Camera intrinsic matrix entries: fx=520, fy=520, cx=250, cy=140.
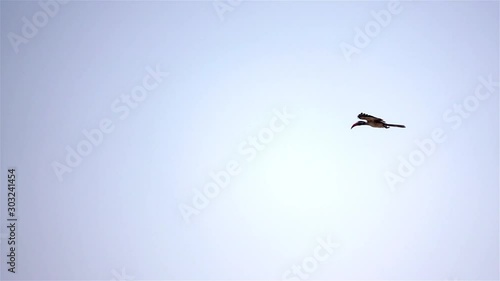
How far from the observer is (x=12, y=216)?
3728 cm

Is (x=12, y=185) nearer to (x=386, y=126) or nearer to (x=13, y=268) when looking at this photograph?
(x=13, y=268)

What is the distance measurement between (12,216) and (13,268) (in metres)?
4.00

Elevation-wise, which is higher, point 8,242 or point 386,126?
point 8,242

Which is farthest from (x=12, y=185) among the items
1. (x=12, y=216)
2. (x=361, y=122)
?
(x=361, y=122)

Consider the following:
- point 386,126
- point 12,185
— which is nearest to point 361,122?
point 386,126

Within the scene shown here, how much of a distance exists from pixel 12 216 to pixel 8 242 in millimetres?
1880

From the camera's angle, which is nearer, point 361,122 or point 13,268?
point 361,122

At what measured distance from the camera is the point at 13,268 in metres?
38.0

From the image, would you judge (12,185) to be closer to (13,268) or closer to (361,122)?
(13,268)

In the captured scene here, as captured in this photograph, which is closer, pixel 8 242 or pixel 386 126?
pixel 386 126

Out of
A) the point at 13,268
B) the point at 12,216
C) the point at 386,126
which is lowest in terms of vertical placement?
the point at 386,126

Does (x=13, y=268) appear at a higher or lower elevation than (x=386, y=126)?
higher

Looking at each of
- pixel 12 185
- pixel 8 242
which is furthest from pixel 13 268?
pixel 12 185

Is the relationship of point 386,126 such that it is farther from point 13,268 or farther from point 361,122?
point 13,268
